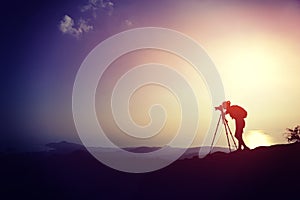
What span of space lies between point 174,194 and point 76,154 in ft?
225

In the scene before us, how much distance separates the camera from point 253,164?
27.9 m

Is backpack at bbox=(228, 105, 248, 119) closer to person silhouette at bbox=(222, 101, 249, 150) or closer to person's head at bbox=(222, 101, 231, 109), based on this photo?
person silhouette at bbox=(222, 101, 249, 150)

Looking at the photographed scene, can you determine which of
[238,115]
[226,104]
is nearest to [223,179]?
[238,115]

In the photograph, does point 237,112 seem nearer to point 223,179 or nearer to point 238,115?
point 238,115

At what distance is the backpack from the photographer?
93.9 ft

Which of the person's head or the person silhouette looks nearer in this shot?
the person silhouette

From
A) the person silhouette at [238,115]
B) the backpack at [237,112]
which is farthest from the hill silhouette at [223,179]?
the backpack at [237,112]

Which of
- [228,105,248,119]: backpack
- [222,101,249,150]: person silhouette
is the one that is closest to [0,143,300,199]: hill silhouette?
[222,101,249,150]: person silhouette

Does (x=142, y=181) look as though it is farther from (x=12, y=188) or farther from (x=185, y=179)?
(x=12, y=188)

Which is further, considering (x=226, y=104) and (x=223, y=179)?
(x=226, y=104)

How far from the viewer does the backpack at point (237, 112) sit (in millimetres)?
28612

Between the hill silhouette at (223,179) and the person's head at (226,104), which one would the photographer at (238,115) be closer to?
the person's head at (226,104)

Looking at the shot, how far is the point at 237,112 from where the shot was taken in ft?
94.5

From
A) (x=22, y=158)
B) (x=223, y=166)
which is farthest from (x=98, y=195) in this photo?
(x=22, y=158)
